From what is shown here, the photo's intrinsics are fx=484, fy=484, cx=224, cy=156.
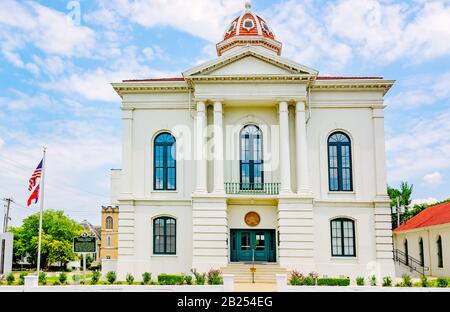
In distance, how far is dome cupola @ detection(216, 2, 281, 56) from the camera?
3575 centimetres

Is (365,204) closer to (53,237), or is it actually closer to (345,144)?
(345,144)

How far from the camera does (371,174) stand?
29391mm

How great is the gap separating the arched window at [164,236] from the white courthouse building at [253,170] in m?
0.06

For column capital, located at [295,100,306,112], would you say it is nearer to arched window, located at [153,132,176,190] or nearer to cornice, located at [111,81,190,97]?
cornice, located at [111,81,190,97]

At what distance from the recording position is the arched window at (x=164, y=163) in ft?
98.4

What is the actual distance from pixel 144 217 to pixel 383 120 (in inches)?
620

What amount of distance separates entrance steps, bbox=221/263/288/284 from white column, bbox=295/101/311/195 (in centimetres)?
460

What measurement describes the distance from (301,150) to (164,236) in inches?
383

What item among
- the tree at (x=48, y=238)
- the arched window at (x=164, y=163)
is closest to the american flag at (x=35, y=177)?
the arched window at (x=164, y=163)

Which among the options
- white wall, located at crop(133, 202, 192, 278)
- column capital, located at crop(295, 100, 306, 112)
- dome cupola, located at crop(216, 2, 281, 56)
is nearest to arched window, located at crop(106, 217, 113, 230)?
dome cupola, located at crop(216, 2, 281, 56)

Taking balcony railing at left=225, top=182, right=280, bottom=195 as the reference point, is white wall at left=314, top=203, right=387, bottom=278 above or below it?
below

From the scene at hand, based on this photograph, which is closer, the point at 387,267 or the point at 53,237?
the point at 387,267

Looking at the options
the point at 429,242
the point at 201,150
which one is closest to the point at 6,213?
the point at 201,150
